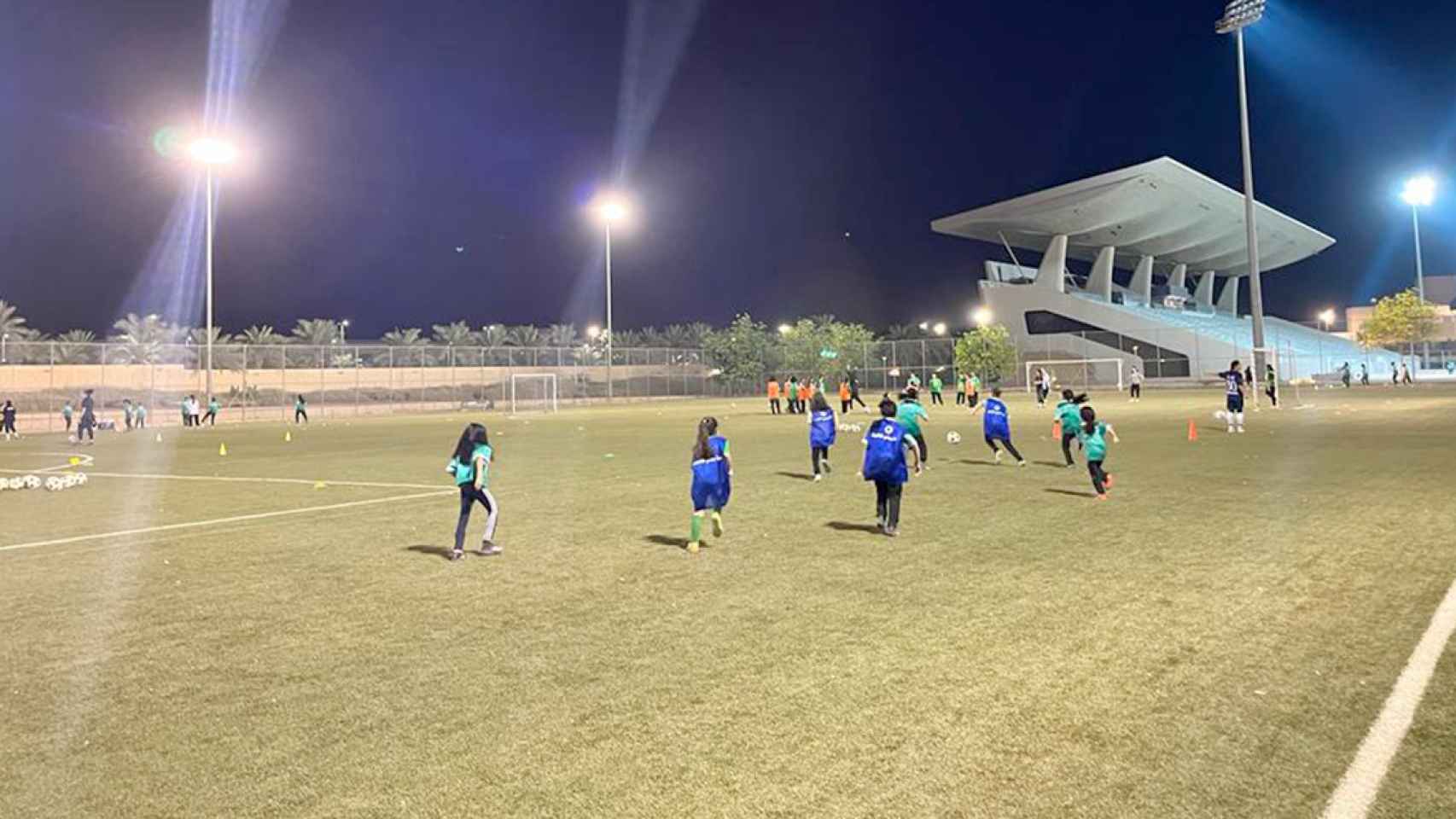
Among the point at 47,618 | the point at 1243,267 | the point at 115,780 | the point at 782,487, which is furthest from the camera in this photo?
the point at 1243,267

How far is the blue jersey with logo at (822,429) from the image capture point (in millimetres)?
15344

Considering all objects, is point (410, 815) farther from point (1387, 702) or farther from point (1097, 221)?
point (1097, 221)

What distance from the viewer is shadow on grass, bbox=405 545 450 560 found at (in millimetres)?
9227

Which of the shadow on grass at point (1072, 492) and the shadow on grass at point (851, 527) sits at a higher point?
the shadow on grass at point (1072, 492)

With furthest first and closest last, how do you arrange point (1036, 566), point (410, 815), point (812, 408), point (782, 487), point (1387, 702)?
point (812, 408) → point (782, 487) → point (1036, 566) → point (1387, 702) → point (410, 815)

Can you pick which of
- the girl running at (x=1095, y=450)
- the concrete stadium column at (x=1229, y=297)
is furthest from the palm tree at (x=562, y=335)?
the concrete stadium column at (x=1229, y=297)

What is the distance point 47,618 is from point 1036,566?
8.05 metres

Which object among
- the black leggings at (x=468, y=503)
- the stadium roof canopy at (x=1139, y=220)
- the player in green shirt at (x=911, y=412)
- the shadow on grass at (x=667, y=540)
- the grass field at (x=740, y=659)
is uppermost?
the stadium roof canopy at (x=1139, y=220)

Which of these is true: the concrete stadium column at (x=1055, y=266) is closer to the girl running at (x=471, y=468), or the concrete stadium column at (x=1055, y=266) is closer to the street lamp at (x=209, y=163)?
the street lamp at (x=209, y=163)

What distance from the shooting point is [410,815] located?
11.6ft

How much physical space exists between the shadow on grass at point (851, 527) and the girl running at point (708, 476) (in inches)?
64.3

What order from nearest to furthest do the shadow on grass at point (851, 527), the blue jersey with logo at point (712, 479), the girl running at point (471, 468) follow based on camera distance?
the girl running at point (471, 468)
the blue jersey with logo at point (712, 479)
the shadow on grass at point (851, 527)

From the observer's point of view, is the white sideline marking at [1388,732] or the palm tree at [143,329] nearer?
the white sideline marking at [1388,732]

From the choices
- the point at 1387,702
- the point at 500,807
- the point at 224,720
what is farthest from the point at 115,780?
the point at 1387,702
